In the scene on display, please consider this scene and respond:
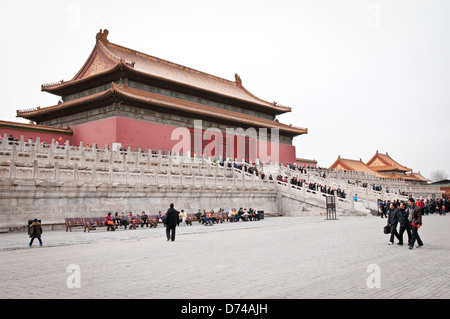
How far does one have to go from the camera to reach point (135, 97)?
96.2 feet

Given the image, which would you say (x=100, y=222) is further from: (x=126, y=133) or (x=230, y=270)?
(x=126, y=133)

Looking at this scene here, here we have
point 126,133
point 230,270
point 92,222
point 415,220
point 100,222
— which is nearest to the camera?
point 230,270

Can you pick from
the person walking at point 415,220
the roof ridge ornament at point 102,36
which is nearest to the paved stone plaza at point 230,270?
the person walking at point 415,220

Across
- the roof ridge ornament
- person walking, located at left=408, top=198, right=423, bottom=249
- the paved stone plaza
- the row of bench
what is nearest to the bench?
the row of bench

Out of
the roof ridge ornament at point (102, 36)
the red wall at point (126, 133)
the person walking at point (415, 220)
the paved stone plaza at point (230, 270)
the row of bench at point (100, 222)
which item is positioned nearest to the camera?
the paved stone plaza at point (230, 270)

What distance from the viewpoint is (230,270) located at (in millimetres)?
6621

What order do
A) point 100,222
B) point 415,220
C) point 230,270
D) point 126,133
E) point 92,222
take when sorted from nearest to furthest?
point 230,270 → point 415,220 → point 92,222 → point 100,222 → point 126,133

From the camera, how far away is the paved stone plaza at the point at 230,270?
5.12 metres

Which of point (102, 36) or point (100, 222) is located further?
point (102, 36)

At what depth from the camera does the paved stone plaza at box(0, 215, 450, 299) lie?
202 inches

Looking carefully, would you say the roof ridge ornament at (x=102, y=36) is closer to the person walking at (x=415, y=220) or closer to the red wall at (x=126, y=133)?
the red wall at (x=126, y=133)

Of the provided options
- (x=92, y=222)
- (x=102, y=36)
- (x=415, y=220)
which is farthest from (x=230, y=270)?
(x=102, y=36)
